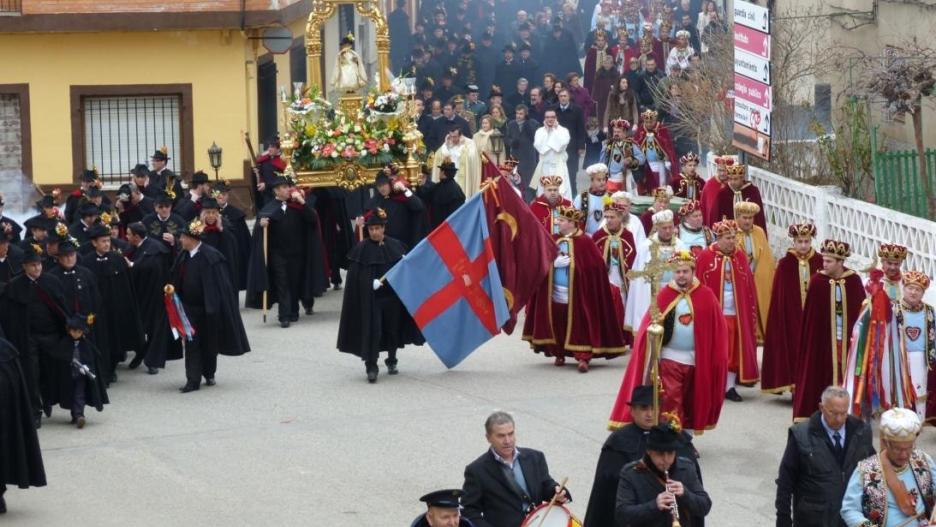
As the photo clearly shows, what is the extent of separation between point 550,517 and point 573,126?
66.9 feet

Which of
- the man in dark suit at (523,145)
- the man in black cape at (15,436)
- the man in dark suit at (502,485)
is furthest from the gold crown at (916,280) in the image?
the man in dark suit at (523,145)

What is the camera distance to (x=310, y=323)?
21828 mm

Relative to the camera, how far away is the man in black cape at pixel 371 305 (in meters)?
18.4

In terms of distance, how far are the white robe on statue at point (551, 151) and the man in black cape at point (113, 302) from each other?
9892mm

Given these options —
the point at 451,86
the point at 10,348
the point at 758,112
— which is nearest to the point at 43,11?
the point at 451,86

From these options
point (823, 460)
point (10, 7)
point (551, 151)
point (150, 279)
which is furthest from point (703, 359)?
point (10, 7)

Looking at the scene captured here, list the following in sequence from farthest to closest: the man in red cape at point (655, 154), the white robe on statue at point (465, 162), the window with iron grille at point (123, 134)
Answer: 1. the window with iron grille at point (123, 134)
2. the white robe on statue at point (465, 162)
3. the man in red cape at point (655, 154)

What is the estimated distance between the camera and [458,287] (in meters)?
18.9

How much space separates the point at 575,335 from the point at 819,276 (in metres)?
3.29

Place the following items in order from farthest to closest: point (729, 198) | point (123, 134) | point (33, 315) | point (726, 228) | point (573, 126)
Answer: point (123, 134), point (573, 126), point (729, 198), point (726, 228), point (33, 315)

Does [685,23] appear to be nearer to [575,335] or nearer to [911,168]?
[911,168]

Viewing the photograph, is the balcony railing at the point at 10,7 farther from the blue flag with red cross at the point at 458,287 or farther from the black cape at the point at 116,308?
the blue flag with red cross at the point at 458,287

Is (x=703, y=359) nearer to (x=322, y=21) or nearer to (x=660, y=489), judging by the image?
(x=660, y=489)

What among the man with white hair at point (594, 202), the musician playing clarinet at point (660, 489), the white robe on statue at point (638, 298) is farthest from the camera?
the man with white hair at point (594, 202)
